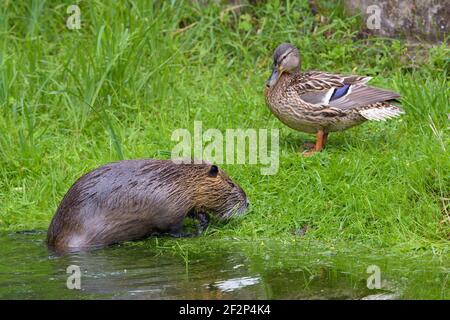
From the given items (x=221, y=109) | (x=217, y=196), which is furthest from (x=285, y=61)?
(x=217, y=196)

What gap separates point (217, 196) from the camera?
7.14 metres

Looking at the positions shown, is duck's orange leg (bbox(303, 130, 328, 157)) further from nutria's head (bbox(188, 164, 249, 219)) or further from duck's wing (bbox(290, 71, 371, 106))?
nutria's head (bbox(188, 164, 249, 219))

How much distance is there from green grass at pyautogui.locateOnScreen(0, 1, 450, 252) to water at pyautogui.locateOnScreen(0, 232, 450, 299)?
32cm

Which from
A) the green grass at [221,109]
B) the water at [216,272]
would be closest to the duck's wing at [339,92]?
the green grass at [221,109]

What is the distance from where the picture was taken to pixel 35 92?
8.93 meters

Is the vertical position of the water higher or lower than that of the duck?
lower

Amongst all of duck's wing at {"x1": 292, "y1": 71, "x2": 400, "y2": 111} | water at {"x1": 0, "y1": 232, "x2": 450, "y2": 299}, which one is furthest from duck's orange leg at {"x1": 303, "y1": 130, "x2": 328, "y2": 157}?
water at {"x1": 0, "y1": 232, "x2": 450, "y2": 299}

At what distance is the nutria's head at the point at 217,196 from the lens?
23.4 ft

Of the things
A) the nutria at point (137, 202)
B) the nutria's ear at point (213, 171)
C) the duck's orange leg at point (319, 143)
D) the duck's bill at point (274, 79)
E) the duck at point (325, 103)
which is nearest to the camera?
the nutria at point (137, 202)

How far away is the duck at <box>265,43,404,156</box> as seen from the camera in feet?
25.3

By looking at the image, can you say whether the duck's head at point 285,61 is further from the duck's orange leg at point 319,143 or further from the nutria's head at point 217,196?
the nutria's head at point 217,196

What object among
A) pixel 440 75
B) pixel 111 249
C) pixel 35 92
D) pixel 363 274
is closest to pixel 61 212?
pixel 111 249

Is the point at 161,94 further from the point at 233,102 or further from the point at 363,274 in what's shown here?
the point at 363,274

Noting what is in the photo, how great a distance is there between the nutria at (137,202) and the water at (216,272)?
120mm
